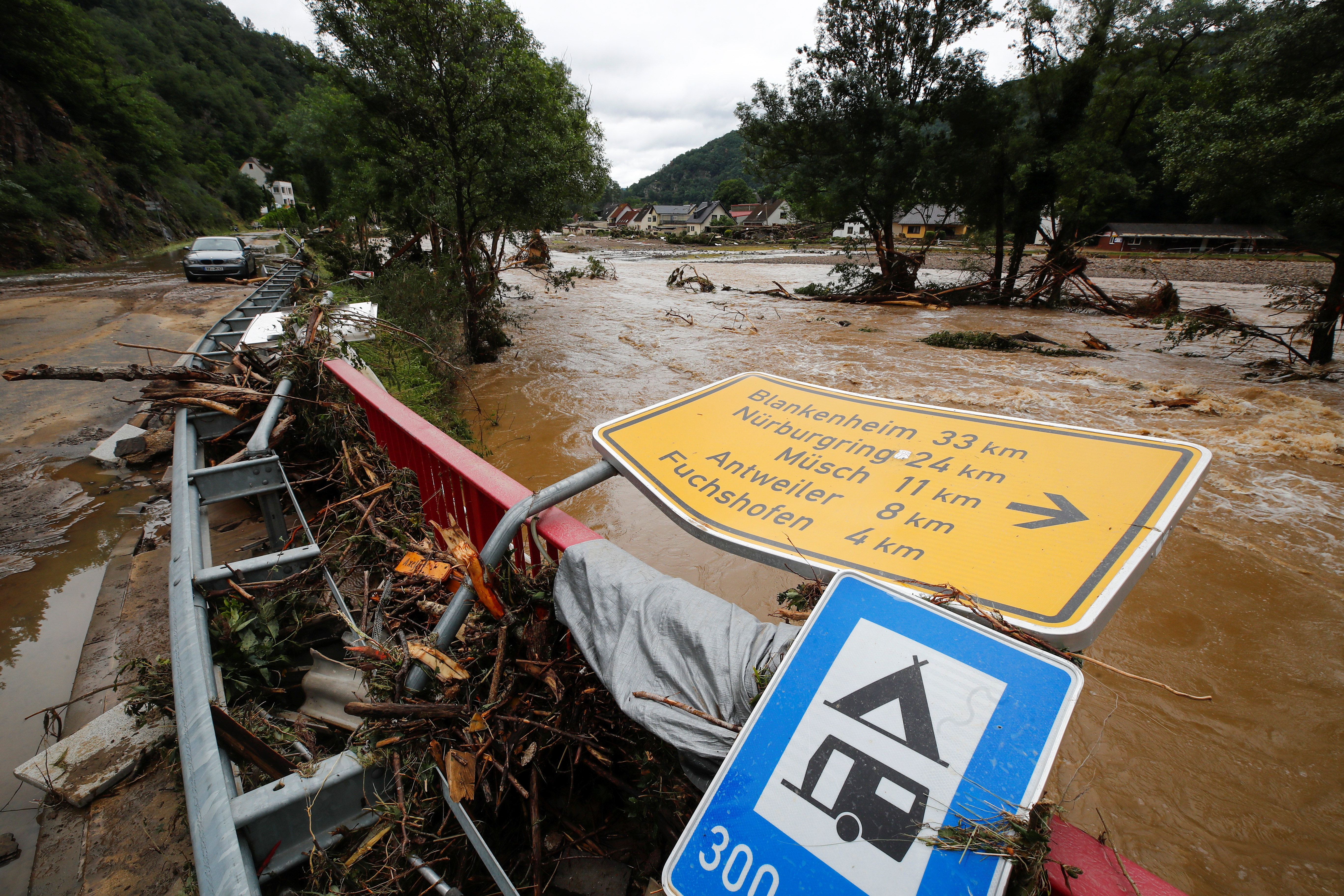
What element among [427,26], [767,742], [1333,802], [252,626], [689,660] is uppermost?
[427,26]

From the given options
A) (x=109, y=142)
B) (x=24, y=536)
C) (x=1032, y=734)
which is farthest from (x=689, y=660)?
(x=109, y=142)

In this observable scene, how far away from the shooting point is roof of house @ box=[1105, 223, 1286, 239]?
150 ft

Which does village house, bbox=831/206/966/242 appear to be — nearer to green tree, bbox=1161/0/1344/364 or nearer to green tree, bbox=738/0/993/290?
green tree, bbox=738/0/993/290

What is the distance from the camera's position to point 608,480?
718cm

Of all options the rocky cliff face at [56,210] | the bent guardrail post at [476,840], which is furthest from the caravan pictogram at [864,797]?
the rocky cliff face at [56,210]

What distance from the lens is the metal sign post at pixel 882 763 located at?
0.94 meters

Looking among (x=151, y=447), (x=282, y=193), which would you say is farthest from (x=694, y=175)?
(x=151, y=447)

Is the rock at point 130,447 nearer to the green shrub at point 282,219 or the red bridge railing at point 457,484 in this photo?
the red bridge railing at point 457,484

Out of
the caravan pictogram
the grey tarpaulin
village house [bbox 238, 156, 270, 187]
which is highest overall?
village house [bbox 238, 156, 270, 187]

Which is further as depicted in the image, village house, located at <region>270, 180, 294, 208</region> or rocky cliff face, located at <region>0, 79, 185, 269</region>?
village house, located at <region>270, 180, 294, 208</region>

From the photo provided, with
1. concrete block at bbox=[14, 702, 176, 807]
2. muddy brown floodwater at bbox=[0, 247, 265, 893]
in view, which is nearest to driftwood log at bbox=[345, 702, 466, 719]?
concrete block at bbox=[14, 702, 176, 807]

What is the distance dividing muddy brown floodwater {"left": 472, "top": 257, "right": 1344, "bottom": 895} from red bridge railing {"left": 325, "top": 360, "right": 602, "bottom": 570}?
1787mm

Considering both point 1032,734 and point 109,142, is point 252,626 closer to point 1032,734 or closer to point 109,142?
point 1032,734

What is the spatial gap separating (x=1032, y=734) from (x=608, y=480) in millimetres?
6362
